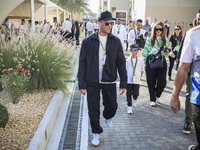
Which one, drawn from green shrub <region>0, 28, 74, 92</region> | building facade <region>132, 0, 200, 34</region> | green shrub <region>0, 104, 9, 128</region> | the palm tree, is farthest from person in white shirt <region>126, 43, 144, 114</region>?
the palm tree

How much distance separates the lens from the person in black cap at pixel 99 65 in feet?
11.7

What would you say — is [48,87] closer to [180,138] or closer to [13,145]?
[13,145]

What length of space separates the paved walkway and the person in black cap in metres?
0.47

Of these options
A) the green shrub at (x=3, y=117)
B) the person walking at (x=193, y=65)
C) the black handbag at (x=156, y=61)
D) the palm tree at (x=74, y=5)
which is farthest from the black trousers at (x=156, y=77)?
the palm tree at (x=74, y=5)

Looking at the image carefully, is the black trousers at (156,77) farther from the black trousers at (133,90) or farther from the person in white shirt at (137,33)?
the person in white shirt at (137,33)

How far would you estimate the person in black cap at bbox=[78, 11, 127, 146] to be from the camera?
356 centimetres

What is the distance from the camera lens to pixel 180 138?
4.05m

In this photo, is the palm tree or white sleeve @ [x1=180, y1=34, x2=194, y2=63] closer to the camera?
white sleeve @ [x1=180, y1=34, x2=194, y2=63]

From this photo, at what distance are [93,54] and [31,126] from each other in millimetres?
1605

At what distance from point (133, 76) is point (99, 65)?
1.85 metres

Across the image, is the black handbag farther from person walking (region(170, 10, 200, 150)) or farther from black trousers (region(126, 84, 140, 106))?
person walking (region(170, 10, 200, 150))

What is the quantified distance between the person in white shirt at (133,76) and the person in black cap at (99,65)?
155cm

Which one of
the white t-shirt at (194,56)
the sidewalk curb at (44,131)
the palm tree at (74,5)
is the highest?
the palm tree at (74,5)

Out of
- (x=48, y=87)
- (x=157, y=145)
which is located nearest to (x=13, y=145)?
(x=157, y=145)
